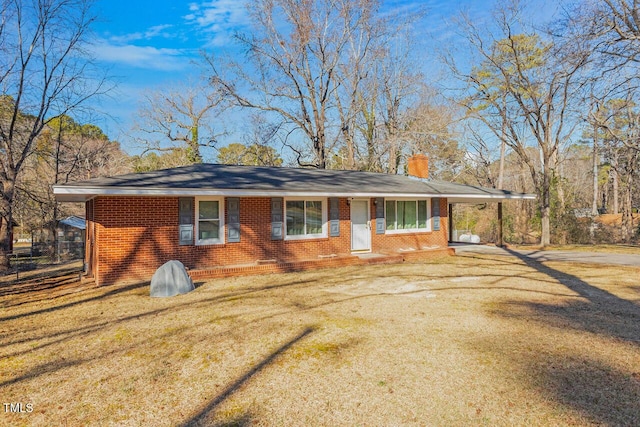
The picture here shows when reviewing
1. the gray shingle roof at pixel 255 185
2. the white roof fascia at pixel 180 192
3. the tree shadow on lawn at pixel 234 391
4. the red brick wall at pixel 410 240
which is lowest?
the tree shadow on lawn at pixel 234 391

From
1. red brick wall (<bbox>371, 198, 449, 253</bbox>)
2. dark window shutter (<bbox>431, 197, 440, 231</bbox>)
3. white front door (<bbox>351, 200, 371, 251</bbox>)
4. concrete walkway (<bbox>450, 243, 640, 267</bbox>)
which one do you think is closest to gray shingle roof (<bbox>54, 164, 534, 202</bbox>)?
dark window shutter (<bbox>431, 197, 440, 231</bbox>)

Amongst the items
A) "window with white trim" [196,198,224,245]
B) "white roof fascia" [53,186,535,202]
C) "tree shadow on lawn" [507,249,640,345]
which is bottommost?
"tree shadow on lawn" [507,249,640,345]

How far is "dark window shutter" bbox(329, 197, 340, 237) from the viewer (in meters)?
12.6

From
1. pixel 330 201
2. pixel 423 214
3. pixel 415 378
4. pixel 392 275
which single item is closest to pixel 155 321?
pixel 415 378

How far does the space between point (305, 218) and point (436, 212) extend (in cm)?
596

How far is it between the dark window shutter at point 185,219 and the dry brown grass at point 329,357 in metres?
2.20

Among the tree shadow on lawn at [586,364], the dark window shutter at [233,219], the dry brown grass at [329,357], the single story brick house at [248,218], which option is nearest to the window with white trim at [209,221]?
the single story brick house at [248,218]

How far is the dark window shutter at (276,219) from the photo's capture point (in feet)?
37.8

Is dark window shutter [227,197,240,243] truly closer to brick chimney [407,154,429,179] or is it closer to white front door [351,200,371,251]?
white front door [351,200,371,251]

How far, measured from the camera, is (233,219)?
10.9 metres

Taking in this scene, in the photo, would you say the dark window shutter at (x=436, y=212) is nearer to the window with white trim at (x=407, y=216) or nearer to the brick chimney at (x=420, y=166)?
the window with white trim at (x=407, y=216)

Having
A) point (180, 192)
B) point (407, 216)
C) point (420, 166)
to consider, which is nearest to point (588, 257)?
point (407, 216)

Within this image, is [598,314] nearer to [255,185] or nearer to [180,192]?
[255,185]

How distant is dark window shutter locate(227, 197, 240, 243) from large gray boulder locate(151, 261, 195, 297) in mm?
2491
